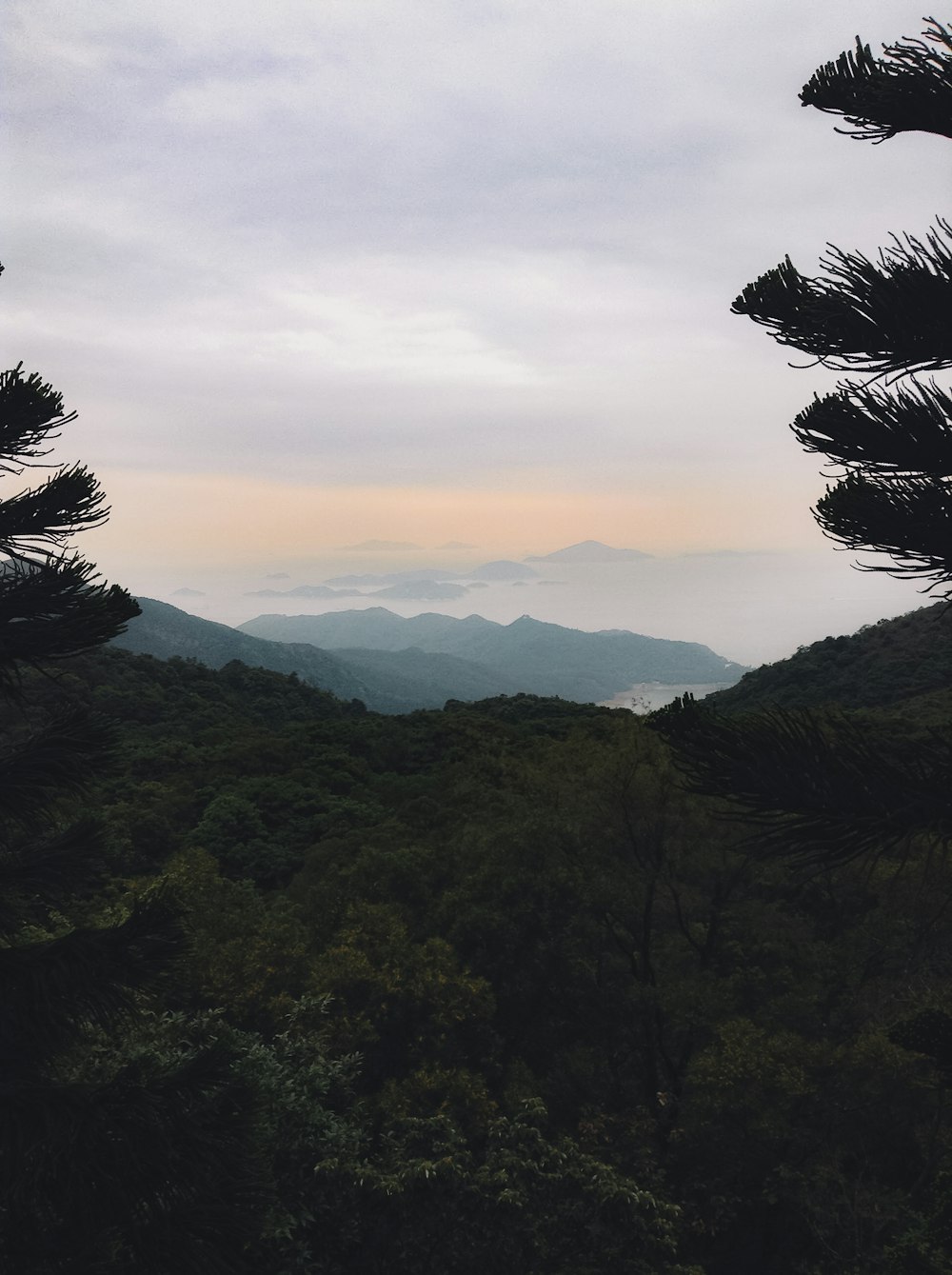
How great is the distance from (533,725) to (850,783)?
38.8 metres

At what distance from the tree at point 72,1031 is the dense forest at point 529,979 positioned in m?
0.03

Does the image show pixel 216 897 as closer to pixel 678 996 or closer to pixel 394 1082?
pixel 394 1082

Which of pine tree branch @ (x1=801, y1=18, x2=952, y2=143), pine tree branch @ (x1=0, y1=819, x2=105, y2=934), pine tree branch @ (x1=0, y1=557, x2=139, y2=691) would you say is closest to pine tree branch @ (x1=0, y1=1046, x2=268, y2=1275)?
pine tree branch @ (x1=0, y1=819, x2=105, y2=934)

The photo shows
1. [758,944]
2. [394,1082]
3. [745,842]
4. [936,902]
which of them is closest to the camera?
[745,842]

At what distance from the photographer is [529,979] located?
15688mm

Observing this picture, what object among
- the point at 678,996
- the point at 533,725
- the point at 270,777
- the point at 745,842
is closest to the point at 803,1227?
the point at 678,996

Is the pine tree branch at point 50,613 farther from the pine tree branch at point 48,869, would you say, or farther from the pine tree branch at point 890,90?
the pine tree branch at point 890,90

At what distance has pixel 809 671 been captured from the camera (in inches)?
2395

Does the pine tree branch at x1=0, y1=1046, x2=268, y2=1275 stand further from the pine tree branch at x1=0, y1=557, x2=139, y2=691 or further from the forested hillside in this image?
the pine tree branch at x1=0, y1=557, x2=139, y2=691

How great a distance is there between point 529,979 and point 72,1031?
1133 centimetres

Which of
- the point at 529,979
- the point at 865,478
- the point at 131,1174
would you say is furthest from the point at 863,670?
the point at 131,1174

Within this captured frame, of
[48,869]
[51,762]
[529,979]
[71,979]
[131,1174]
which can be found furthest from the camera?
[529,979]

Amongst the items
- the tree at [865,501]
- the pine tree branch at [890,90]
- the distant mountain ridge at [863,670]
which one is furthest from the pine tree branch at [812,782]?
→ the distant mountain ridge at [863,670]

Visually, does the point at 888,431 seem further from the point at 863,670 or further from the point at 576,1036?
the point at 863,670
